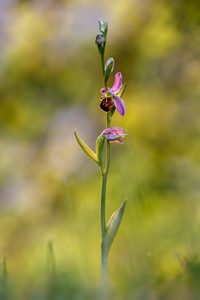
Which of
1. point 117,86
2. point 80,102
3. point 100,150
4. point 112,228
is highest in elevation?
point 80,102

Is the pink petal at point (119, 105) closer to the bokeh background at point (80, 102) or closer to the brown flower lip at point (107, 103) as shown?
the brown flower lip at point (107, 103)

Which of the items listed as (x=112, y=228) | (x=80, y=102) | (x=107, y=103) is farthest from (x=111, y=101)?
(x=80, y=102)

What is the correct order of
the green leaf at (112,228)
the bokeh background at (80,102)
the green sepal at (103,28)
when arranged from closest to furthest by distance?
the green leaf at (112,228)
the green sepal at (103,28)
the bokeh background at (80,102)

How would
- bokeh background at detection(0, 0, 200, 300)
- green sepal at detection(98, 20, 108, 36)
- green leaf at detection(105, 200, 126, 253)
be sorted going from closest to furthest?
green leaf at detection(105, 200, 126, 253), green sepal at detection(98, 20, 108, 36), bokeh background at detection(0, 0, 200, 300)

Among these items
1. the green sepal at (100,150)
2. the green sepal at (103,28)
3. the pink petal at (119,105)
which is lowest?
the green sepal at (100,150)

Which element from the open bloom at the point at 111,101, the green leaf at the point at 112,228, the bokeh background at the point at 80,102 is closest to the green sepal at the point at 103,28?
the open bloom at the point at 111,101

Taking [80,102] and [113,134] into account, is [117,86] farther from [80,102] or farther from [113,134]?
[80,102]

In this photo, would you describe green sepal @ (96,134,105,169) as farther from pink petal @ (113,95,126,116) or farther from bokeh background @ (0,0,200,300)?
bokeh background @ (0,0,200,300)

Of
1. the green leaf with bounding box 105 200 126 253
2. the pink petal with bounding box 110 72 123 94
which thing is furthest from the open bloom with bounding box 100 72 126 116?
the green leaf with bounding box 105 200 126 253

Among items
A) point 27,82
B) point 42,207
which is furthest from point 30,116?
point 42,207
